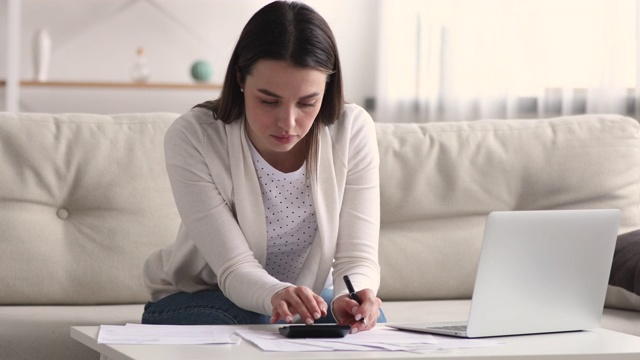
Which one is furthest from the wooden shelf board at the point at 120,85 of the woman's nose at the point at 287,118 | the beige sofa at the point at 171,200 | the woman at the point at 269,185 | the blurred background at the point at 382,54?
the woman's nose at the point at 287,118

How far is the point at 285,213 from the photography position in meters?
1.76

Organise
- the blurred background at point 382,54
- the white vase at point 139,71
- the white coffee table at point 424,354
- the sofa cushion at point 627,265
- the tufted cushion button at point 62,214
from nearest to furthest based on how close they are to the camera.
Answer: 1. the white coffee table at point 424,354
2. the sofa cushion at point 627,265
3. the tufted cushion button at point 62,214
4. the blurred background at point 382,54
5. the white vase at point 139,71

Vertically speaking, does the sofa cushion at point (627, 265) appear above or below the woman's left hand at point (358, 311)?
below

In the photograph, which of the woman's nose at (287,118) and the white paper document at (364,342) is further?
the woman's nose at (287,118)

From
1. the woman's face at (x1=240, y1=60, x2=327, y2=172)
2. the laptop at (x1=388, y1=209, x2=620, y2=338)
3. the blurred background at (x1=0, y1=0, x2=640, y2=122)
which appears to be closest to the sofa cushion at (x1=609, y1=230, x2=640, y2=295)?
the laptop at (x1=388, y1=209, x2=620, y2=338)

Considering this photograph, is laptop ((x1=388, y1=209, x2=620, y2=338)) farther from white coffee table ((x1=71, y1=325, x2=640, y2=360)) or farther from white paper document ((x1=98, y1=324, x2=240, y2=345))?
white paper document ((x1=98, y1=324, x2=240, y2=345))

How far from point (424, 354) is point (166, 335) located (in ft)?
1.14

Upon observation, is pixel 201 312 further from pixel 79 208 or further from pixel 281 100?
pixel 79 208

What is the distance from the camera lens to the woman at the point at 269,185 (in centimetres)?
162

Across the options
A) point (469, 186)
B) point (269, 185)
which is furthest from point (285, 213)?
point (469, 186)

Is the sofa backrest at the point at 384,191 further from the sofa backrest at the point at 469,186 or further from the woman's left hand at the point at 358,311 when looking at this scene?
the woman's left hand at the point at 358,311

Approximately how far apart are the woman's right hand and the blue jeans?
6.5 inches

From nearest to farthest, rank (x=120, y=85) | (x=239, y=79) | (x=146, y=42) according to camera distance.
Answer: (x=239, y=79)
(x=120, y=85)
(x=146, y=42)

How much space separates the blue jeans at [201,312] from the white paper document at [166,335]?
207 mm
